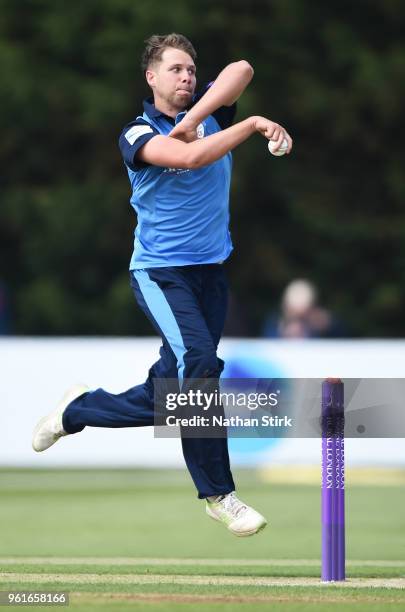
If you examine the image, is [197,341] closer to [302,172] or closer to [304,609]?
[304,609]

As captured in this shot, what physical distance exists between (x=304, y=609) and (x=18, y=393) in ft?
25.8

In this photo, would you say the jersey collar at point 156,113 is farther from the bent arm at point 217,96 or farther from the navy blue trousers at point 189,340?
the navy blue trousers at point 189,340

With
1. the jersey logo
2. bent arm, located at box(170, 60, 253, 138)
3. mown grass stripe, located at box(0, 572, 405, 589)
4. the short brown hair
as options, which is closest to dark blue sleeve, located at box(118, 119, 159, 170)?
the jersey logo

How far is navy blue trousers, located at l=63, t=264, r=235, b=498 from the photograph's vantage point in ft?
23.2

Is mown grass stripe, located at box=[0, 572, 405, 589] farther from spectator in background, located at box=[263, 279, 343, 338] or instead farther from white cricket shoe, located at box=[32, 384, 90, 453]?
spectator in background, located at box=[263, 279, 343, 338]

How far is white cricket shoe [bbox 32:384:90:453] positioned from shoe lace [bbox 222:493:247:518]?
3.39 feet

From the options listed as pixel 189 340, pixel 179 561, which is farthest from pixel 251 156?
pixel 189 340

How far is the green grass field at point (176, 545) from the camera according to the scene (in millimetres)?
6504

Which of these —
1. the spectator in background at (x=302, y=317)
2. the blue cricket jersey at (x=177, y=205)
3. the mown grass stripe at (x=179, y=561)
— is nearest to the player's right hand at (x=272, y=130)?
the blue cricket jersey at (x=177, y=205)

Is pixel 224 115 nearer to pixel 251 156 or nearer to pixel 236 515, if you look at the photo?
pixel 236 515

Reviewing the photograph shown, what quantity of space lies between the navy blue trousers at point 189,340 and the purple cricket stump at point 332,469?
55cm

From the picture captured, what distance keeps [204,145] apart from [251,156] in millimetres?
16441

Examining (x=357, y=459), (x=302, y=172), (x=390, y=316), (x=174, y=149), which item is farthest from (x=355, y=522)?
(x=302, y=172)

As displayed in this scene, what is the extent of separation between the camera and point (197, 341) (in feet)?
23.2
